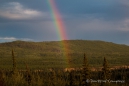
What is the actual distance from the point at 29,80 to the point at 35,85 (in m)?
7.33

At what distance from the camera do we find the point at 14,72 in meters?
110

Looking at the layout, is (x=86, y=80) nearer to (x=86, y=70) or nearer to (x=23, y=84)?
(x=86, y=70)

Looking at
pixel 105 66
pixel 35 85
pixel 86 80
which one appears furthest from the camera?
pixel 35 85

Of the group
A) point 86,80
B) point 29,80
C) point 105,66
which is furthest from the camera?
point 29,80

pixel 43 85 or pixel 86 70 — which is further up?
pixel 86 70

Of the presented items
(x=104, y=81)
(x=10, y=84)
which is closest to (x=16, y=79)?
(x=10, y=84)

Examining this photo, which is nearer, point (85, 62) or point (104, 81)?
point (85, 62)

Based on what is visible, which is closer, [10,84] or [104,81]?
[104,81]

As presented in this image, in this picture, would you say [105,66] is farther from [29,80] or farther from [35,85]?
[29,80]

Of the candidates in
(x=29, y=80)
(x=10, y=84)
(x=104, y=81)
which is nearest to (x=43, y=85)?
(x=29, y=80)

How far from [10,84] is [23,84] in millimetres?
4881

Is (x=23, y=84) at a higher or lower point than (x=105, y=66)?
lower

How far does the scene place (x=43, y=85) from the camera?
10600 cm

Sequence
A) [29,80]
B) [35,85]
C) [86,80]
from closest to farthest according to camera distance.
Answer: [86,80], [35,85], [29,80]
